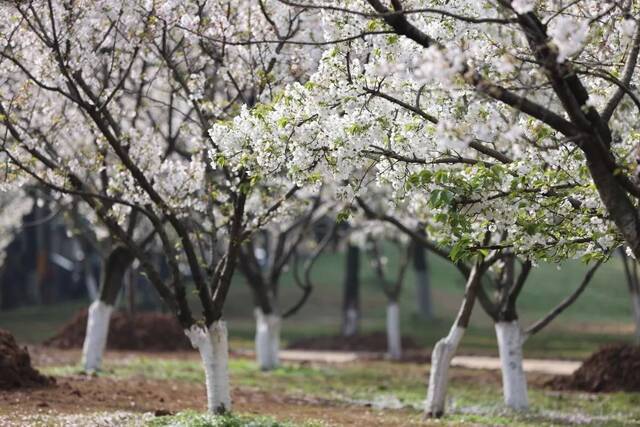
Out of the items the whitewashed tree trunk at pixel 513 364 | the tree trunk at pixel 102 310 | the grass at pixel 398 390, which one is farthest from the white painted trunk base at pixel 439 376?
the tree trunk at pixel 102 310

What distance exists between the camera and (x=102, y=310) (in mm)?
20406

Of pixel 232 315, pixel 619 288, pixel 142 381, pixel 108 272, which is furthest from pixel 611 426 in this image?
pixel 619 288

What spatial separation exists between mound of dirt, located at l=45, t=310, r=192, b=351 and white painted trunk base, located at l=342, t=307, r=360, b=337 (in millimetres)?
6259

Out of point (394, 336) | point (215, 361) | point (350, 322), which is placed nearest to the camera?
point (215, 361)

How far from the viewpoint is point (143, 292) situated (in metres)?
48.2

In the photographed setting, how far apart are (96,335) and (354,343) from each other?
47.4ft

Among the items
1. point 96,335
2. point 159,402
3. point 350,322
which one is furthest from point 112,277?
point 350,322

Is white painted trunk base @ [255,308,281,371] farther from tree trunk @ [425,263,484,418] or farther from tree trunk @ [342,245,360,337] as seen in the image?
tree trunk @ [342,245,360,337]

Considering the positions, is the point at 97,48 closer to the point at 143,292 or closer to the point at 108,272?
the point at 108,272

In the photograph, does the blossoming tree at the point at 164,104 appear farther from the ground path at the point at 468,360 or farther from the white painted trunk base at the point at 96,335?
the ground path at the point at 468,360

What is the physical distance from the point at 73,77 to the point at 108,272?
8618 mm

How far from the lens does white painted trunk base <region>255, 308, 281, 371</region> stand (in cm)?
2395

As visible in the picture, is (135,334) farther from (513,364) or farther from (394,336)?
(513,364)

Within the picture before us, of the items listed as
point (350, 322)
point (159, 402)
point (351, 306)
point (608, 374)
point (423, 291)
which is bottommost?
point (159, 402)
